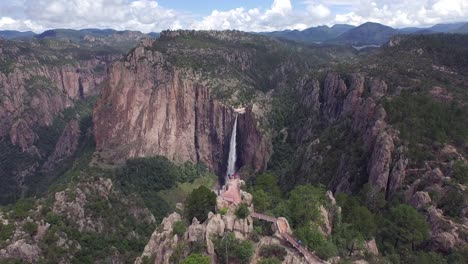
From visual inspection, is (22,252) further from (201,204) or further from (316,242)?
(316,242)

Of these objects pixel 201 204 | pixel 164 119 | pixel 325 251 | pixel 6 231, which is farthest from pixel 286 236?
pixel 164 119

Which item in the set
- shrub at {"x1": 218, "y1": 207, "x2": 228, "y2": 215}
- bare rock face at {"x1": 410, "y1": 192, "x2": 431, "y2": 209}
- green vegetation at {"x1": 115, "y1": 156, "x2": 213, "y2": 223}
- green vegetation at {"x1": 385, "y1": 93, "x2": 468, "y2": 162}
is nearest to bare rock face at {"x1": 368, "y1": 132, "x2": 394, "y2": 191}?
green vegetation at {"x1": 385, "y1": 93, "x2": 468, "y2": 162}

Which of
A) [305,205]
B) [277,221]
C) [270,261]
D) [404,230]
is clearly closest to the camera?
[270,261]

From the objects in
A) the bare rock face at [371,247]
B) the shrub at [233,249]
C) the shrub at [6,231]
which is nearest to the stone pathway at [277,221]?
the shrub at [233,249]

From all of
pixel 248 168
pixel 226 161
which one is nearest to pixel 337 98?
pixel 248 168

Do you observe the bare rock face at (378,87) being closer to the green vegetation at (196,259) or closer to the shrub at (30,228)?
the green vegetation at (196,259)

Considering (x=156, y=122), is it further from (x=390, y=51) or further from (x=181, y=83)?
(x=390, y=51)

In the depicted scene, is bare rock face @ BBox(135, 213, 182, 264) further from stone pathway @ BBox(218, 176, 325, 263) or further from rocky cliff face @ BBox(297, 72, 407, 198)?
rocky cliff face @ BBox(297, 72, 407, 198)
